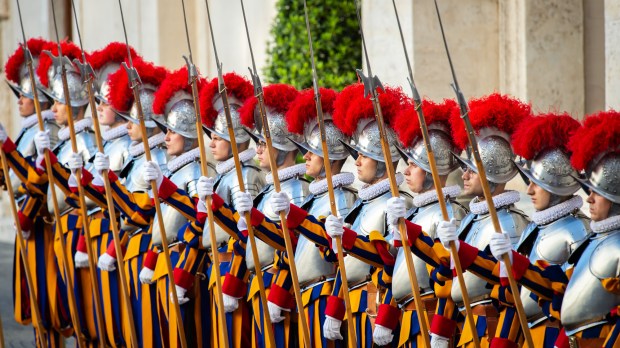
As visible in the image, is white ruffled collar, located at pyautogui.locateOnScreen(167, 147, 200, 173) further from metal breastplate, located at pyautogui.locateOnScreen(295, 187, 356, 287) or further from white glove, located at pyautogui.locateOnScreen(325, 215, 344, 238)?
white glove, located at pyautogui.locateOnScreen(325, 215, 344, 238)

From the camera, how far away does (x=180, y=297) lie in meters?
6.78

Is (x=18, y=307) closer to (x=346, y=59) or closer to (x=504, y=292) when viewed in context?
(x=346, y=59)

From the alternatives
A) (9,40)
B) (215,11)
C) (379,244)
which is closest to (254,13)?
(215,11)

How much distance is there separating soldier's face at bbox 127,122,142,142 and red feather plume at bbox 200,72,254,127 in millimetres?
682

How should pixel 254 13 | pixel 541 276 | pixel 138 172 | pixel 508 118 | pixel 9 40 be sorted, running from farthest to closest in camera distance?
1. pixel 9 40
2. pixel 254 13
3. pixel 138 172
4. pixel 508 118
5. pixel 541 276

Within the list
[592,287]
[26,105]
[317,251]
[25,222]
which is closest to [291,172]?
[317,251]

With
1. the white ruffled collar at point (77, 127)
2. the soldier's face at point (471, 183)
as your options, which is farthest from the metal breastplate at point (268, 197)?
the white ruffled collar at point (77, 127)

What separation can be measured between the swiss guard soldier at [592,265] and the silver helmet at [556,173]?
0.15 metres

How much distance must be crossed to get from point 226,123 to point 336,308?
1.41 metres

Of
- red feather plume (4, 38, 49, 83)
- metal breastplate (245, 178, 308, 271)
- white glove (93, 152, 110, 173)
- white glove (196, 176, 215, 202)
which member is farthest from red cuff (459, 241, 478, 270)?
red feather plume (4, 38, 49, 83)

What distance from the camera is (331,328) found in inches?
229

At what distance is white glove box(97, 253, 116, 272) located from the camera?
24.2 feet

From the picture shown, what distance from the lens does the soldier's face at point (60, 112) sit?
8221 millimetres

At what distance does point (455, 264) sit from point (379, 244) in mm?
700
